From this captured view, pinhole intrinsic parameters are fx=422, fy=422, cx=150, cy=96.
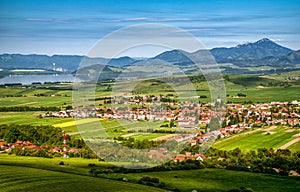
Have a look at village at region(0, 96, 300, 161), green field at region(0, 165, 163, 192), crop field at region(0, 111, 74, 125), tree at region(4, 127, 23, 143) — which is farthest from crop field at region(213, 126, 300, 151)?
crop field at region(0, 111, 74, 125)

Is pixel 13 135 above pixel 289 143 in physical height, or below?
above

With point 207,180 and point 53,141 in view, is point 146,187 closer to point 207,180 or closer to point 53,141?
point 207,180

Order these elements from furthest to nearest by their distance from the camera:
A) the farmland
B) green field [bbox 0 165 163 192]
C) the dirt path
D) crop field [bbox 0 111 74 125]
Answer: crop field [bbox 0 111 74 125] < the dirt path < the farmland < green field [bbox 0 165 163 192]

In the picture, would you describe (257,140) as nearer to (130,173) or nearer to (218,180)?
(218,180)

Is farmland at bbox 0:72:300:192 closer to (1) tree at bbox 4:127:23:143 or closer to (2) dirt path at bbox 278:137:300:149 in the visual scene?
(2) dirt path at bbox 278:137:300:149

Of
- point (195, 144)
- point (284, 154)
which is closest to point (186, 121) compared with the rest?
point (195, 144)

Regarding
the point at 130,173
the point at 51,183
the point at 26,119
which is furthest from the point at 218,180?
the point at 26,119
